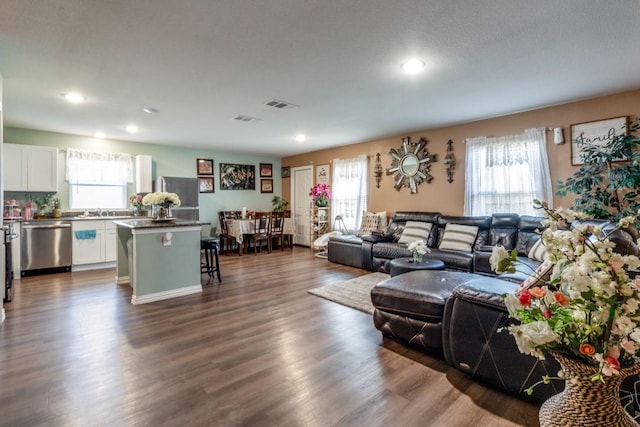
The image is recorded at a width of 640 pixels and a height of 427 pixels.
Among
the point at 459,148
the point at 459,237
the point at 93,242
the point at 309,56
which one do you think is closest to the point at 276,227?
the point at 93,242

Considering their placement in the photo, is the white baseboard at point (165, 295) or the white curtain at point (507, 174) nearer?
the white baseboard at point (165, 295)

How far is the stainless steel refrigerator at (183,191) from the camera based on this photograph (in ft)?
20.9

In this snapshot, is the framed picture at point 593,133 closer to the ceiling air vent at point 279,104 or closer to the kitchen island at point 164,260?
the ceiling air vent at point 279,104

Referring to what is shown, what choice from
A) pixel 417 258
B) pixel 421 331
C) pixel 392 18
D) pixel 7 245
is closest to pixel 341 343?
pixel 421 331

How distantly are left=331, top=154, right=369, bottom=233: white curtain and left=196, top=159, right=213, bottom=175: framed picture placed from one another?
3069 mm

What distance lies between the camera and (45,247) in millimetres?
5090

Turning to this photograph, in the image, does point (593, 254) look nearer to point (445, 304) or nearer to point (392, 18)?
point (445, 304)

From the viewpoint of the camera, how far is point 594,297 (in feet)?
2.86

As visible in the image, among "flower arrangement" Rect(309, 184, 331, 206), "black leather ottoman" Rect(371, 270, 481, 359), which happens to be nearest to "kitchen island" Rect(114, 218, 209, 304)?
"black leather ottoman" Rect(371, 270, 481, 359)

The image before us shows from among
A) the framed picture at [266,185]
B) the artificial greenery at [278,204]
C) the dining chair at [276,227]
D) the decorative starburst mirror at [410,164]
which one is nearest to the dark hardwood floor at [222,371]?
the decorative starburst mirror at [410,164]

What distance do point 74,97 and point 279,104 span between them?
2.50m

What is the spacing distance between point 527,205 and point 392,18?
3.68 metres

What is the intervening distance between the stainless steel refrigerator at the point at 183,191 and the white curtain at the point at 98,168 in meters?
0.64

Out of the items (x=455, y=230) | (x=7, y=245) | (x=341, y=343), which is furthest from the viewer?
(x=455, y=230)
